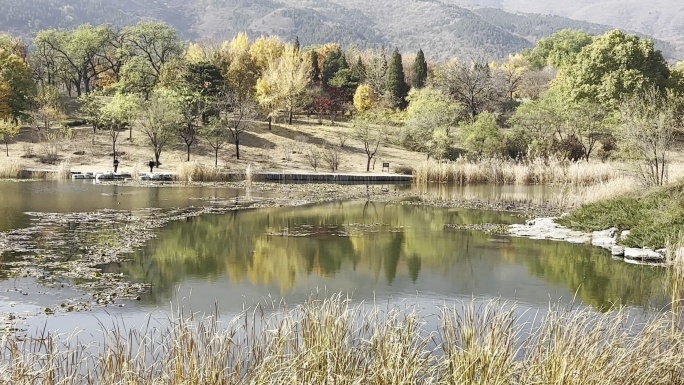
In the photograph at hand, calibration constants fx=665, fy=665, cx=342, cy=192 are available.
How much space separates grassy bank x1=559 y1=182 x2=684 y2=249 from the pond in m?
0.99

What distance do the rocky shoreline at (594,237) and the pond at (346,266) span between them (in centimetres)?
46

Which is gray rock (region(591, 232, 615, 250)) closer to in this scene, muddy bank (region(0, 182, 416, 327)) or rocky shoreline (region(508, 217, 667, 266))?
rocky shoreline (region(508, 217, 667, 266))

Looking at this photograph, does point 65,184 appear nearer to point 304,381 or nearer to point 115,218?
point 115,218

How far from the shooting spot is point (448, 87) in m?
62.8

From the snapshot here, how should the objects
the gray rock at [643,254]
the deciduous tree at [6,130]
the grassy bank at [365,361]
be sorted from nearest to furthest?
the grassy bank at [365,361], the gray rock at [643,254], the deciduous tree at [6,130]

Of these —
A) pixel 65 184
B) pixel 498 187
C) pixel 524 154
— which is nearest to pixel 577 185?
pixel 498 187

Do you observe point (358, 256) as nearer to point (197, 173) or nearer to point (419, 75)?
point (197, 173)

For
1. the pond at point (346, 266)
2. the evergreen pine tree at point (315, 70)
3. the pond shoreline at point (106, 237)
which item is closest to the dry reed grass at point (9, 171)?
the pond at point (346, 266)

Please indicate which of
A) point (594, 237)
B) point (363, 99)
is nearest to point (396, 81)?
point (363, 99)

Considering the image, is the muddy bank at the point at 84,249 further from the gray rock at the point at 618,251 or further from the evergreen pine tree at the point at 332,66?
the evergreen pine tree at the point at 332,66

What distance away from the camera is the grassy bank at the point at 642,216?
1498 centimetres

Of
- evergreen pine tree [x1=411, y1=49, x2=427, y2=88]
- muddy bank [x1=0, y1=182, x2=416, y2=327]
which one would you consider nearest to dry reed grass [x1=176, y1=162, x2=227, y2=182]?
muddy bank [x1=0, y1=182, x2=416, y2=327]

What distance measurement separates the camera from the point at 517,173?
34.0m

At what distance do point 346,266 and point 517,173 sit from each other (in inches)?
868
